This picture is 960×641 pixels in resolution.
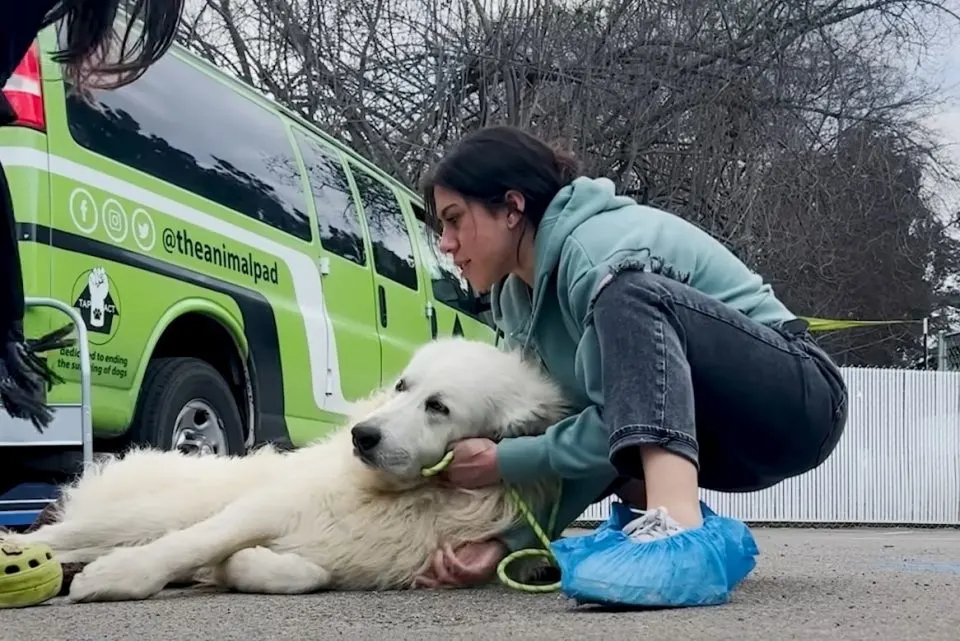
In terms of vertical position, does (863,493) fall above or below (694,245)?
below

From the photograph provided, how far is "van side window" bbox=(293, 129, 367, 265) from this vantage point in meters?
5.39

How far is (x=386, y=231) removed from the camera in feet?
20.6

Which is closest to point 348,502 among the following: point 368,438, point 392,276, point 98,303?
point 368,438

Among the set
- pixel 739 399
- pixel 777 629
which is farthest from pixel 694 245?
pixel 777 629

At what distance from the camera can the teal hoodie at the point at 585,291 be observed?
239cm

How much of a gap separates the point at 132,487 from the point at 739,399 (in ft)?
4.66

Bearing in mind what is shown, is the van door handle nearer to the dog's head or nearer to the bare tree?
the dog's head

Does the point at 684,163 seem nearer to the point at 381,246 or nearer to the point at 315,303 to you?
the point at 381,246

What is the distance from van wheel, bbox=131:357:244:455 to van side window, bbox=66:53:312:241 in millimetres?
628

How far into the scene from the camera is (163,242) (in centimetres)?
387

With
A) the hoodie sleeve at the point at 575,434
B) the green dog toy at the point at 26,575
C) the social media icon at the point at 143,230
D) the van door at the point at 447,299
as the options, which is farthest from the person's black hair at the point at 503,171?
the van door at the point at 447,299

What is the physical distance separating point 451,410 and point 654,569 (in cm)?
79

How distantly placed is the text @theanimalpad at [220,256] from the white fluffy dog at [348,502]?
1.27 metres

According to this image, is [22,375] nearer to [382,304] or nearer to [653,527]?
[653,527]
